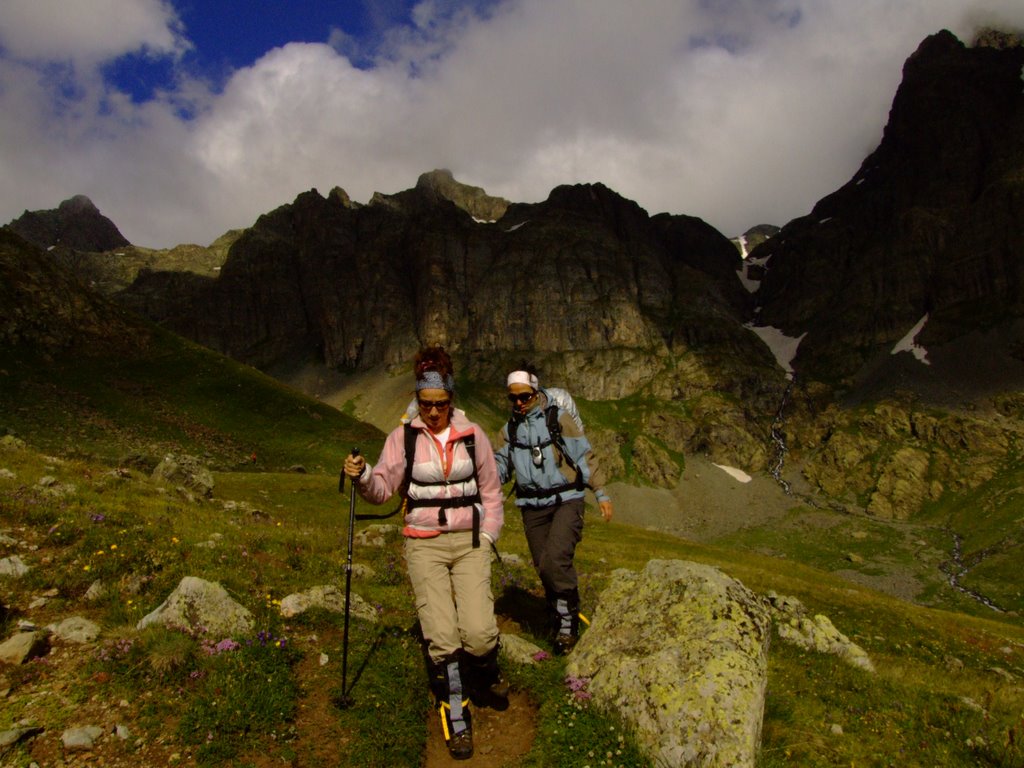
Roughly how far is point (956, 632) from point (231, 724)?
3700cm

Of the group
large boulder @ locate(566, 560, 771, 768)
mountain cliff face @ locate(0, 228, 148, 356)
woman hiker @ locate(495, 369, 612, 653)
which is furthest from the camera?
mountain cliff face @ locate(0, 228, 148, 356)

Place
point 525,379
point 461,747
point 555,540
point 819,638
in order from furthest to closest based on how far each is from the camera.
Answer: point 819,638, point 525,379, point 555,540, point 461,747

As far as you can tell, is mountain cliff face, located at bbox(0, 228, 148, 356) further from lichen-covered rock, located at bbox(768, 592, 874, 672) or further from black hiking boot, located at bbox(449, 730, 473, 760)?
lichen-covered rock, located at bbox(768, 592, 874, 672)

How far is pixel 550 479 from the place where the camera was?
10.9 metres

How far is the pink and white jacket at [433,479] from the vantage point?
8633 mm

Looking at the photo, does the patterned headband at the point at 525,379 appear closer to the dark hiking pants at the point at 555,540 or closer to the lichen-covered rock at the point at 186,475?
the dark hiking pants at the point at 555,540

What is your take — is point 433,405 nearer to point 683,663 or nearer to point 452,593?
point 452,593

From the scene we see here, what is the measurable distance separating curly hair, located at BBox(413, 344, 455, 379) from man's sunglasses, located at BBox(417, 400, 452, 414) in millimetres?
449

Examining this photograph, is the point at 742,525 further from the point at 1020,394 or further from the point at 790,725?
the point at 790,725


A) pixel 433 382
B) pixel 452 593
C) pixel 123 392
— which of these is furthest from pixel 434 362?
pixel 123 392

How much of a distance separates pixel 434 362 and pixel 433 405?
2.64 feet

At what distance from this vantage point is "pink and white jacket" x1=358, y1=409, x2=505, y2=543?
863 cm

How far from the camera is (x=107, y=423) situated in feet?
164

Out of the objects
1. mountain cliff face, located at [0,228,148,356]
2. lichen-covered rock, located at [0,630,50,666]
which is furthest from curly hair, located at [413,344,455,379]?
mountain cliff face, located at [0,228,148,356]
